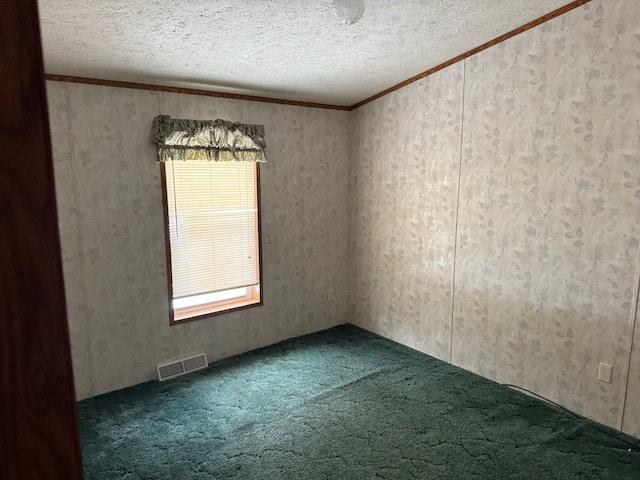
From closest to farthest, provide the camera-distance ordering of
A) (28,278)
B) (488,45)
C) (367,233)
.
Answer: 1. (28,278)
2. (488,45)
3. (367,233)

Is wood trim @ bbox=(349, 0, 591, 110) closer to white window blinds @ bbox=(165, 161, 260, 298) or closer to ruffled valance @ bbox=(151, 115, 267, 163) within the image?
ruffled valance @ bbox=(151, 115, 267, 163)

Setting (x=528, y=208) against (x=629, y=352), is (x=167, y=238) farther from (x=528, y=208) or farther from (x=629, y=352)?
(x=629, y=352)

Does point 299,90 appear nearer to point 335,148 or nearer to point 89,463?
point 335,148

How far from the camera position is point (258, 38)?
244 centimetres

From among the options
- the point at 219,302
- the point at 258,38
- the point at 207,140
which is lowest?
the point at 219,302

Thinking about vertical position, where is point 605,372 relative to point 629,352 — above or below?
below

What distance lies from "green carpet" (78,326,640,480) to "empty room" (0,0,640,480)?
0.02 m

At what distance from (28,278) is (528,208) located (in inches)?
115

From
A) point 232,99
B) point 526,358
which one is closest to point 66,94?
point 232,99

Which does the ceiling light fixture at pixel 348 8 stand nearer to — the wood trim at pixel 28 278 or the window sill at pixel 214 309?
the wood trim at pixel 28 278

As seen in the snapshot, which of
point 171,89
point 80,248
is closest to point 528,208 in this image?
point 171,89

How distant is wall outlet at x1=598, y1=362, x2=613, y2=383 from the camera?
2.43 m

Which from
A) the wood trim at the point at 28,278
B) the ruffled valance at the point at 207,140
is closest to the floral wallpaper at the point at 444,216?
the ruffled valance at the point at 207,140

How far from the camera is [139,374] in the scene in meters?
3.14
